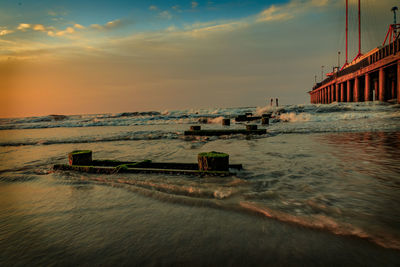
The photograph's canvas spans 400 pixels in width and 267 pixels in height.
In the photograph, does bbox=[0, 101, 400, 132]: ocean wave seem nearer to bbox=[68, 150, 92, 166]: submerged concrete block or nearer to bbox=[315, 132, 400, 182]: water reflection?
bbox=[315, 132, 400, 182]: water reflection

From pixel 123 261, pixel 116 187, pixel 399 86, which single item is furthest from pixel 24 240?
pixel 399 86

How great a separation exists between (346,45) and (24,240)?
72443 millimetres

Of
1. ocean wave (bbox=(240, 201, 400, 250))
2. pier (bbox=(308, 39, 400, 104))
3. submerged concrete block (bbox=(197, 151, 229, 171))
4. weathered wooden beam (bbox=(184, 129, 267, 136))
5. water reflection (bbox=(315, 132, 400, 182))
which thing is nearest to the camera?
ocean wave (bbox=(240, 201, 400, 250))

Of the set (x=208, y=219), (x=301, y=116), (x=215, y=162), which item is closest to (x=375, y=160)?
(x=215, y=162)

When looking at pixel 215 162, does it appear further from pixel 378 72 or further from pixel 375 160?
pixel 378 72

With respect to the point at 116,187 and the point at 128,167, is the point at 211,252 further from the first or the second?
the point at 128,167

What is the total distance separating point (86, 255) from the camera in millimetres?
1702

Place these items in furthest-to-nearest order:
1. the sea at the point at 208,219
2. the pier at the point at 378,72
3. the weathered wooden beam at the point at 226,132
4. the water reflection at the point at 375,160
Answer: the pier at the point at 378,72 < the weathered wooden beam at the point at 226,132 < the water reflection at the point at 375,160 < the sea at the point at 208,219

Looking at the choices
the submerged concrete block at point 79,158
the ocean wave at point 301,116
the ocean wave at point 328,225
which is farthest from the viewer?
the ocean wave at point 301,116

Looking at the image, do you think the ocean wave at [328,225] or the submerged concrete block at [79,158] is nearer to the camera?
the ocean wave at [328,225]

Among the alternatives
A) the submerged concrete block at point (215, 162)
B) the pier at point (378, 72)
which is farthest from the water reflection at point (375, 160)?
the pier at point (378, 72)

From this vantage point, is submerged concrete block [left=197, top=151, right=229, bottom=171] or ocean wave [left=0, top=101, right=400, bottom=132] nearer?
submerged concrete block [left=197, top=151, right=229, bottom=171]

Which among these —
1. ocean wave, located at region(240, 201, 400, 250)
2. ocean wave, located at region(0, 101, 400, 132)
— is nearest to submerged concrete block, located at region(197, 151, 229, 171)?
ocean wave, located at region(240, 201, 400, 250)

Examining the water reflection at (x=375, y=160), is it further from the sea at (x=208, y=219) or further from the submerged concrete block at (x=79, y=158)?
the submerged concrete block at (x=79, y=158)
